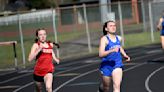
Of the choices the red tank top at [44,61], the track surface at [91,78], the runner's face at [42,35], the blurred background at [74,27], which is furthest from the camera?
the blurred background at [74,27]

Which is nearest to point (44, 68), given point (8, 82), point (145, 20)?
point (8, 82)

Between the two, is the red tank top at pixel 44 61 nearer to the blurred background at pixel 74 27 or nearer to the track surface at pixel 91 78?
the track surface at pixel 91 78

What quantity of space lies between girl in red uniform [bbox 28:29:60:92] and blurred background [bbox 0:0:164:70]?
44.8 ft

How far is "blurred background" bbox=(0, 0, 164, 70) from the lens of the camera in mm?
30078

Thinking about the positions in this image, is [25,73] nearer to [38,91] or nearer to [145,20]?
[38,91]

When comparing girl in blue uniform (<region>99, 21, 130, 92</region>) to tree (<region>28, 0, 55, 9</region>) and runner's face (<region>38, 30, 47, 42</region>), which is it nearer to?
runner's face (<region>38, 30, 47, 42</region>)

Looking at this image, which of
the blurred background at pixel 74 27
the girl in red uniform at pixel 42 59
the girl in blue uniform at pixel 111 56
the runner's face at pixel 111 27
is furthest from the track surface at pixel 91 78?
the blurred background at pixel 74 27

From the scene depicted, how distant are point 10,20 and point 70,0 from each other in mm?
40832

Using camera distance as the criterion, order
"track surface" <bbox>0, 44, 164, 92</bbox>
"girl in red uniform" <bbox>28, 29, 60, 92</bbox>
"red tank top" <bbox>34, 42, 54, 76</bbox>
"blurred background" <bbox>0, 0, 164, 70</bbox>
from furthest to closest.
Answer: "blurred background" <bbox>0, 0, 164, 70</bbox> → "track surface" <bbox>0, 44, 164, 92</bbox> → "red tank top" <bbox>34, 42, 54, 76</bbox> → "girl in red uniform" <bbox>28, 29, 60, 92</bbox>

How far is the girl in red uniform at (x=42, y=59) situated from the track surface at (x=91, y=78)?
342cm

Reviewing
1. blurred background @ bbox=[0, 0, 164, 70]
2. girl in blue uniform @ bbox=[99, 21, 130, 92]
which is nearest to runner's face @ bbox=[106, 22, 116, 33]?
girl in blue uniform @ bbox=[99, 21, 130, 92]

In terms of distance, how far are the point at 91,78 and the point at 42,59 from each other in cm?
672

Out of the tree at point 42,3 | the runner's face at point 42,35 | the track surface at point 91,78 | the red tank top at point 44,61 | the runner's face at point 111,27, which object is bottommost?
Result: the track surface at point 91,78

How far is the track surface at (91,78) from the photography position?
15000 mm
